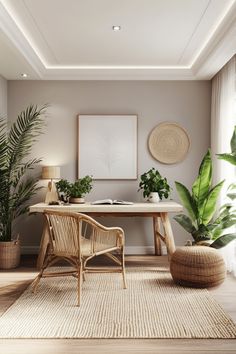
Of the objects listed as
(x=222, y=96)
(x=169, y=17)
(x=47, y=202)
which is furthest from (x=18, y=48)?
(x=222, y=96)

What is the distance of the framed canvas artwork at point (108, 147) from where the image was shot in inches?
235

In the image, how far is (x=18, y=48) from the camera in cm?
448

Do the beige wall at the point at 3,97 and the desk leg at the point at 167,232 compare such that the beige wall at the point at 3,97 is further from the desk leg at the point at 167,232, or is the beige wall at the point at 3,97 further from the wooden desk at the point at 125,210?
the desk leg at the point at 167,232

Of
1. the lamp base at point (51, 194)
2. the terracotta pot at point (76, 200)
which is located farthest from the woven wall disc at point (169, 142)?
the lamp base at point (51, 194)

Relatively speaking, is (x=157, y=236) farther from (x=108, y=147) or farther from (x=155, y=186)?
(x=108, y=147)

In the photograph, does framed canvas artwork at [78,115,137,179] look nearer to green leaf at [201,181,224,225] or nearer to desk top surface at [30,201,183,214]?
desk top surface at [30,201,183,214]

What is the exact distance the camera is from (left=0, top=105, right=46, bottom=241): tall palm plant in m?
5.20

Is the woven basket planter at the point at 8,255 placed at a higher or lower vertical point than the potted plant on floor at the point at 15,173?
lower

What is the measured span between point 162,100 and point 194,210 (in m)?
1.73

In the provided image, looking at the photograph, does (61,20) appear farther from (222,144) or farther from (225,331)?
(225,331)

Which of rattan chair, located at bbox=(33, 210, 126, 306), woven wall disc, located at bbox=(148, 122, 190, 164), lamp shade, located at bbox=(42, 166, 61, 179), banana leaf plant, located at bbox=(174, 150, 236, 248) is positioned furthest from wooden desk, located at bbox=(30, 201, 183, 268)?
woven wall disc, located at bbox=(148, 122, 190, 164)

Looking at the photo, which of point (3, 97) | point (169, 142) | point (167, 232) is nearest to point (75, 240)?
point (167, 232)

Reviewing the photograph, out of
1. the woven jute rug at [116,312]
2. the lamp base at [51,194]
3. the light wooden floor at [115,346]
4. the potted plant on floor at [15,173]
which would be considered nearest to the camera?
the light wooden floor at [115,346]

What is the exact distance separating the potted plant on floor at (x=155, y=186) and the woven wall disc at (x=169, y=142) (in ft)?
1.37
